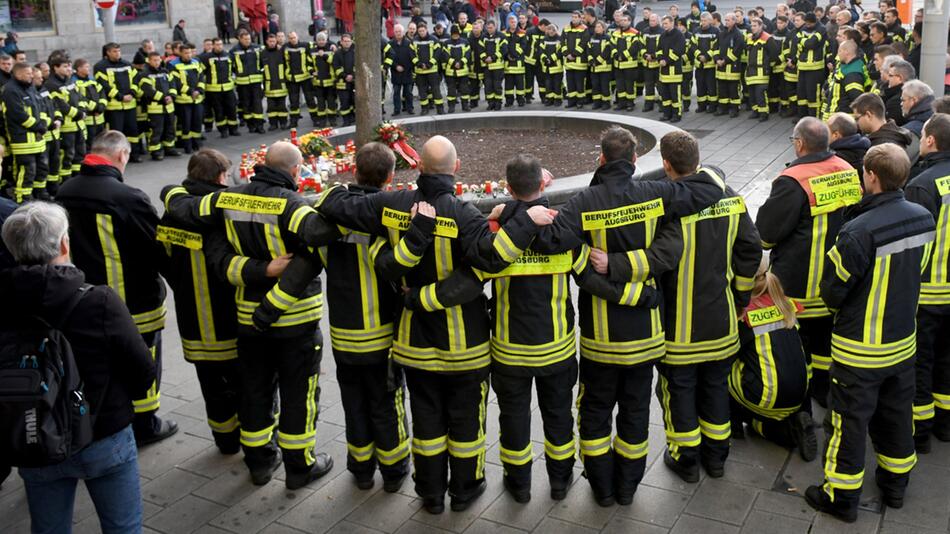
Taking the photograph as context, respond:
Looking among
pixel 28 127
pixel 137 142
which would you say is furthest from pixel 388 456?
pixel 137 142

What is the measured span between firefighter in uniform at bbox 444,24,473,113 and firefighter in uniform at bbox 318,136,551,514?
592 inches

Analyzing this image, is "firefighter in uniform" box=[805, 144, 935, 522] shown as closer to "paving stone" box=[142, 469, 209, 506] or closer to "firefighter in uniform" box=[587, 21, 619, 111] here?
"paving stone" box=[142, 469, 209, 506]

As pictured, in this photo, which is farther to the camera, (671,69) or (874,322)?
(671,69)

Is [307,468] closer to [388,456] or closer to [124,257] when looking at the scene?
[388,456]

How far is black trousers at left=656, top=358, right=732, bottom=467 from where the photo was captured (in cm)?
540

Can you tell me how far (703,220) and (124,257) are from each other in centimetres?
347

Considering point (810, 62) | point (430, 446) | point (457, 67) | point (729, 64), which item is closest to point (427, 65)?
point (457, 67)

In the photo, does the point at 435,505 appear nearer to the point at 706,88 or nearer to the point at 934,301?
the point at 934,301

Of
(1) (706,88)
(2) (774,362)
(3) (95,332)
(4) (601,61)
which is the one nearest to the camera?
(3) (95,332)

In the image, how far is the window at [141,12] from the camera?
25.0 m

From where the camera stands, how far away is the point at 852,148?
6.33m

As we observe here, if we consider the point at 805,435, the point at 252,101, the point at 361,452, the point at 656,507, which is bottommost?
Result: the point at 656,507

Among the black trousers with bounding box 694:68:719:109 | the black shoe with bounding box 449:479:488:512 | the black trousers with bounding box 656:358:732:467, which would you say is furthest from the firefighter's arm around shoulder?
the black trousers with bounding box 694:68:719:109

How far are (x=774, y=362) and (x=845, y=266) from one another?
3.01 ft
